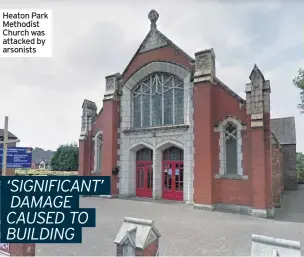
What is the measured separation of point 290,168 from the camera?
28141 millimetres

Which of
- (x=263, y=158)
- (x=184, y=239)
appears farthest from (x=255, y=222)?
(x=184, y=239)

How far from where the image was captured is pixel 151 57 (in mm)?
16453

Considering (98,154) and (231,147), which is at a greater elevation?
(231,147)

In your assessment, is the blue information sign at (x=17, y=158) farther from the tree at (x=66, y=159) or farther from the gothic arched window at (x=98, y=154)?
the tree at (x=66, y=159)

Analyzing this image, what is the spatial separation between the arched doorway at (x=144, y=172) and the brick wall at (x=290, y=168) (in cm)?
1800

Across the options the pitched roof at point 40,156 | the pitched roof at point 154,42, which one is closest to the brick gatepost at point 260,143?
the pitched roof at point 154,42

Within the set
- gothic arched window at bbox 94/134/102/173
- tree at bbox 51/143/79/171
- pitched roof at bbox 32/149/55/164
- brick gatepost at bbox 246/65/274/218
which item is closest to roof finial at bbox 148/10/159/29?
brick gatepost at bbox 246/65/274/218

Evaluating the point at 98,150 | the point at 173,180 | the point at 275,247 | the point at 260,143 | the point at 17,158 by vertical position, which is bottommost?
the point at 173,180

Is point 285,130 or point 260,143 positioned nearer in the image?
point 260,143

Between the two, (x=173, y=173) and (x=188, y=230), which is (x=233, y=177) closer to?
(x=173, y=173)

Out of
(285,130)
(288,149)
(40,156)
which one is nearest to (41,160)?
(40,156)

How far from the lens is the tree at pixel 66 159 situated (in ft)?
117

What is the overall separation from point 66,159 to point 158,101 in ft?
76.7

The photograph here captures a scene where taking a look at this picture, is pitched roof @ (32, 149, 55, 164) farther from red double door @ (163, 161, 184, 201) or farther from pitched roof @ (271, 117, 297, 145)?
red double door @ (163, 161, 184, 201)
